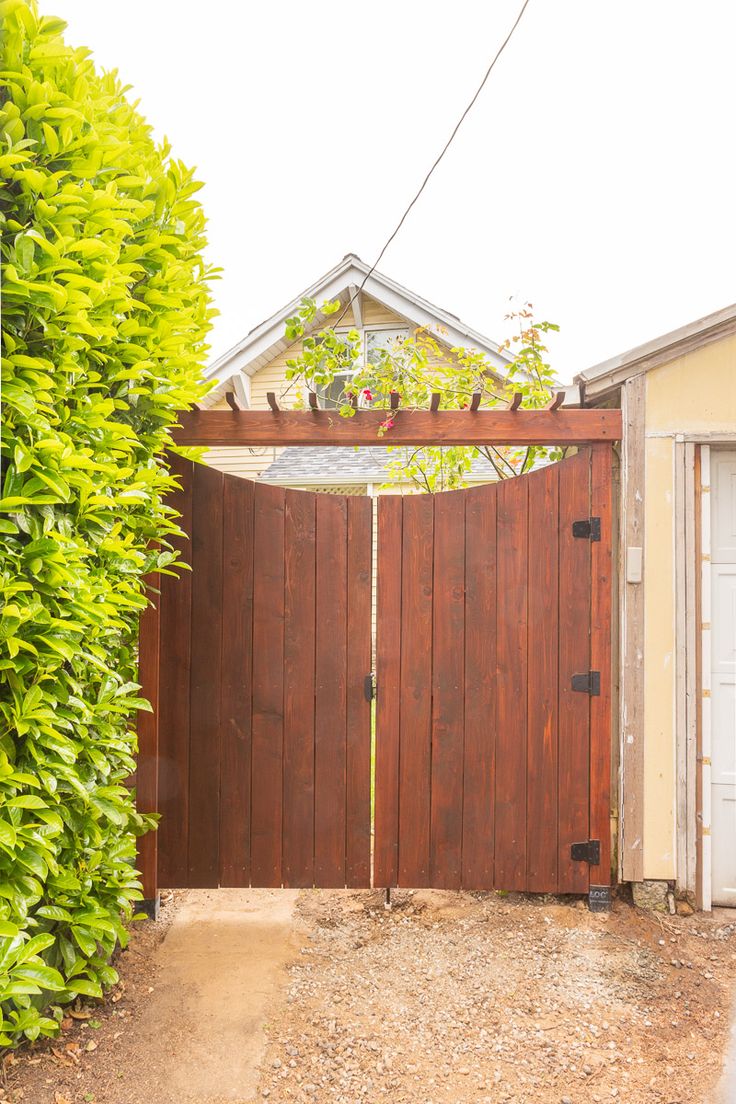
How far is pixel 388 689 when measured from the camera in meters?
3.21

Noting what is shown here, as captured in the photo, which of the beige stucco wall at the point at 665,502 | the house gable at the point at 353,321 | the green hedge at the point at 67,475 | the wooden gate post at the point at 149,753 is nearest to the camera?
the green hedge at the point at 67,475

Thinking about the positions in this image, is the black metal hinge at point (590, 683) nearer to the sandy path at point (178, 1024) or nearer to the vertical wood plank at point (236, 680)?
the vertical wood plank at point (236, 680)

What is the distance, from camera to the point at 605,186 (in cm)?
860

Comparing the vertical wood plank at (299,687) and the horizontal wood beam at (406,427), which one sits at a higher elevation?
the horizontal wood beam at (406,427)

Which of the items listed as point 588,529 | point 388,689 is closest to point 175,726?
point 388,689

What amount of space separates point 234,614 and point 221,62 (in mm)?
3348

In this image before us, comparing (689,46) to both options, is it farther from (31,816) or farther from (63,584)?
(31,816)

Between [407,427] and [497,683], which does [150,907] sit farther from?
[407,427]

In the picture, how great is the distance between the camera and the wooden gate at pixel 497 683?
124 inches

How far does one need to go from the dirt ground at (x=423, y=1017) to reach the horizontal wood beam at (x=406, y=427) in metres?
2.08

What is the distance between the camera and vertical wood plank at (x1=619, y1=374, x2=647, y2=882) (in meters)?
3.12

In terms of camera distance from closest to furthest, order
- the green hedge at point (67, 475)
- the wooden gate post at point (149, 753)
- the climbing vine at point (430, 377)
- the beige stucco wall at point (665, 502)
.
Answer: the green hedge at point (67, 475) < the wooden gate post at point (149, 753) < the beige stucco wall at point (665, 502) < the climbing vine at point (430, 377)

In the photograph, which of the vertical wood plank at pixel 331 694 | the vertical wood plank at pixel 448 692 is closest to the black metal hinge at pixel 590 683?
the vertical wood plank at pixel 448 692

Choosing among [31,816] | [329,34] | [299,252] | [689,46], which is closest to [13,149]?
[31,816]
